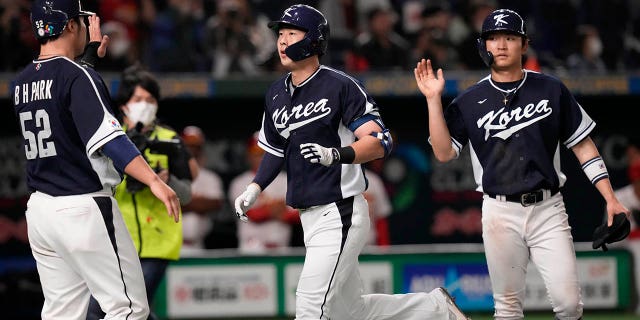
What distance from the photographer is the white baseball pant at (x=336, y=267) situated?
5.73m

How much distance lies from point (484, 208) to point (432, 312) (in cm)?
68

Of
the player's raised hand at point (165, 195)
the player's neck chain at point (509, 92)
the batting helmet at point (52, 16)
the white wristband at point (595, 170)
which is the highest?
the batting helmet at point (52, 16)

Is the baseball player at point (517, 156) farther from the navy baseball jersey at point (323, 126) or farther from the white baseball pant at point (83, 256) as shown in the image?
the white baseball pant at point (83, 256)

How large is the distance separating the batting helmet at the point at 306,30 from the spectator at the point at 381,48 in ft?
18.2

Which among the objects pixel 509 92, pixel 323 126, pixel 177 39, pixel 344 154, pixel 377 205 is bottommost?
pixel 377 205

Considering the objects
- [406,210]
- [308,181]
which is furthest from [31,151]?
[406,210]

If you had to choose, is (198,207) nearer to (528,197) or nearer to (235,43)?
(235,43)

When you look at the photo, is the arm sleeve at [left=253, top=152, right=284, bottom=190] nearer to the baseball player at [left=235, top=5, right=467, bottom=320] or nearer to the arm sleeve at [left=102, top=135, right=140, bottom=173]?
the baseball player at [left=235, top=5, right=467, bottom=320]

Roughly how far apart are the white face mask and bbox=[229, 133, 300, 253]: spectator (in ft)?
11.1

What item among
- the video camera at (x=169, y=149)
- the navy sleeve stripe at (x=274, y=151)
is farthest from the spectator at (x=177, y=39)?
the navy sleeve stripe at (x=274, y=151)

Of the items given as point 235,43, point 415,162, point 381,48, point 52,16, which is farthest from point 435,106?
point 415,162

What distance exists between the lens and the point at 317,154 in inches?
213

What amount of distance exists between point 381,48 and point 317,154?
648 cm

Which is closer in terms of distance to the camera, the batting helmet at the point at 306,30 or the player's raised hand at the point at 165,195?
the player's raised hand at the point at 165,195
